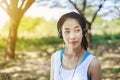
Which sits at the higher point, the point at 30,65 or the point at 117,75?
the point at 30,65

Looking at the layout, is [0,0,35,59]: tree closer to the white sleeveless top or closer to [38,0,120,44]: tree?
[38,0,120,44]: tree

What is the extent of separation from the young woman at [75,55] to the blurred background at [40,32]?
1913mm

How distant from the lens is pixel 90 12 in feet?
10.8

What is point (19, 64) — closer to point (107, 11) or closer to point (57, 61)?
point (107, 11)

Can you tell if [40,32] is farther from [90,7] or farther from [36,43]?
[90,7]

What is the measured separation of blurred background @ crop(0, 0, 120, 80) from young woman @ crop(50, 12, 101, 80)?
1913 mm

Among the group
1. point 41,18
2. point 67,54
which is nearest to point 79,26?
point 67,54

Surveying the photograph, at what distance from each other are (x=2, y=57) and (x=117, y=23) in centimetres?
119

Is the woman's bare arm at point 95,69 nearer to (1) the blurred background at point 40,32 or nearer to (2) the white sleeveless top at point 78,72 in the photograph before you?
(2) the white sleeveless top at point 78,72

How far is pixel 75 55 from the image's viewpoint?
1200 millimetres

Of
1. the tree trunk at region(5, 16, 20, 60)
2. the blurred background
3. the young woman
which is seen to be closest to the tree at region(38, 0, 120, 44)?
the blurred background

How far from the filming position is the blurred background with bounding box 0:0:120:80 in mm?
3156

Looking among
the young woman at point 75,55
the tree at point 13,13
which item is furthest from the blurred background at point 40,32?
the young woman at point 75,55

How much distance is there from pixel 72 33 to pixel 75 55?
0.32 ft
